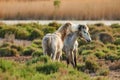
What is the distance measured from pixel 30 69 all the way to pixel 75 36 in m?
3.43

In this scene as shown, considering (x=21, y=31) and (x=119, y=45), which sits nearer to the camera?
(x=119, y=45)

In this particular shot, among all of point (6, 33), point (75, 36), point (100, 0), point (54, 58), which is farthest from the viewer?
point (100, 0)

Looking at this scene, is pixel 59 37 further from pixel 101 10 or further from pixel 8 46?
pixel 101 10

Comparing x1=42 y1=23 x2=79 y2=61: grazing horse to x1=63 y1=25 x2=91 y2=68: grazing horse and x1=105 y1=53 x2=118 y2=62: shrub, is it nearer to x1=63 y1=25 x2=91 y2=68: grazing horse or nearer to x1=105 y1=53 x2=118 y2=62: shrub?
x1=63 y1=25 x2=91 y2=68: grazing horse

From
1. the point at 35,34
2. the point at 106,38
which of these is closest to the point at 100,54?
the point at 106,38

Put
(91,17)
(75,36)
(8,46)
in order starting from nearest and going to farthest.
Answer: (75,36)
(8,46)
(91,17)

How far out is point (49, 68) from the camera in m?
11.1

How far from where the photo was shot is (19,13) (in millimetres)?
35469

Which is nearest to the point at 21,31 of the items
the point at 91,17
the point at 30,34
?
the point at 30,34

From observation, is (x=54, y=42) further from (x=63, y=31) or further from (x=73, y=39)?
(x=73, y=39)

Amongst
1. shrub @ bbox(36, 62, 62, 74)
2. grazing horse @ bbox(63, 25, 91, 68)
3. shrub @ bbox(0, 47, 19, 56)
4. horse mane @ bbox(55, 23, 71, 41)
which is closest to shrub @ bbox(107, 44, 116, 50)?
shrub @ bbox(0, 47, 19, 56)

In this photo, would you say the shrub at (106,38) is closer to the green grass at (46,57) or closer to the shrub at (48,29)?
the green grass at (46,57)

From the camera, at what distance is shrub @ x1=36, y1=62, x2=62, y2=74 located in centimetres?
1101

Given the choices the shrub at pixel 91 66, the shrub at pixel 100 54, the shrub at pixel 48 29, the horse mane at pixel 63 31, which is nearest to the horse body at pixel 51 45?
the horse mane at pixel 63 31
